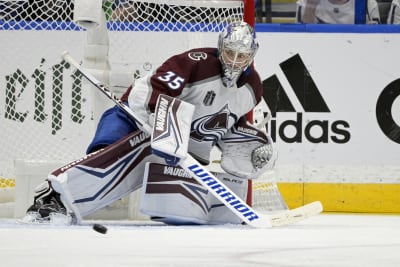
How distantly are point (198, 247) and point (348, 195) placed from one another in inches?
120

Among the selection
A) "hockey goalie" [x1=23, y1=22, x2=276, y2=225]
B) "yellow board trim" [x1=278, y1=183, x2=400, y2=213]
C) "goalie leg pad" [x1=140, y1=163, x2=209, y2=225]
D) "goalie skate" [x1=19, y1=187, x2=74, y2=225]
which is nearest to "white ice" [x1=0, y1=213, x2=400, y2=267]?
"goalie skate" [x1=19, y1=187, x2=74, y2=225]

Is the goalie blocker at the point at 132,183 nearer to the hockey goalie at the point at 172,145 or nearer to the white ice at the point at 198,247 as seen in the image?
the hockey goalie at the point at 172,145

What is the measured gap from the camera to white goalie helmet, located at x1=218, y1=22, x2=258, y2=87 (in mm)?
4117

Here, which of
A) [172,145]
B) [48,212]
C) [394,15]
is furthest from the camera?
[394,15]

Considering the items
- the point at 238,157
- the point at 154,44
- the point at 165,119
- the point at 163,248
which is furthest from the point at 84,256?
the point at 154,44

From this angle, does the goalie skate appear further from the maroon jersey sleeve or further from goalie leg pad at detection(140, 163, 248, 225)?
the maroon jersey sleeve

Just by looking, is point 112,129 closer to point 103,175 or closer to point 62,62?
point 103,175

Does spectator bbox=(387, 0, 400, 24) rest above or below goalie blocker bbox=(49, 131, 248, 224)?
above

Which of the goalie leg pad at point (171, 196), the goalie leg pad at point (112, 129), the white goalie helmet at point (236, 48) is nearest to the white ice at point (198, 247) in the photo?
the goalie leg pad at point (171, 196)

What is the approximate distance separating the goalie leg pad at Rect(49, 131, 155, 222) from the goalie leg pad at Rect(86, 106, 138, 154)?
7 cm

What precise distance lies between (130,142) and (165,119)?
0.27 metres

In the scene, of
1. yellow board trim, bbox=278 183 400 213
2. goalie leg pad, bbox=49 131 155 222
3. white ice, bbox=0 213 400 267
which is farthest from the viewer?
yellow board trim, bbox=278 183 400 213

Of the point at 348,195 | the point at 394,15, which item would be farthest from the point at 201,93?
the point at 394,15

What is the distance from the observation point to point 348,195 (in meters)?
5.67
